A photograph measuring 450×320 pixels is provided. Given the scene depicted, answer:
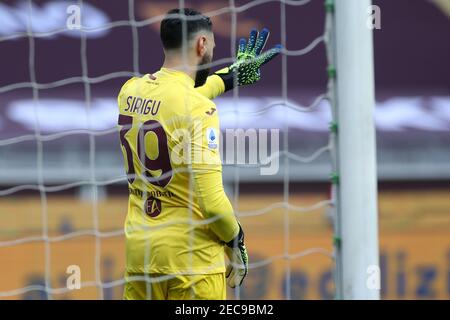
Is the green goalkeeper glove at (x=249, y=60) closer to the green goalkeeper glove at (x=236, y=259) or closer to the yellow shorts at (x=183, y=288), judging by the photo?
the green goalkeeper glove at (x=236, y=259)

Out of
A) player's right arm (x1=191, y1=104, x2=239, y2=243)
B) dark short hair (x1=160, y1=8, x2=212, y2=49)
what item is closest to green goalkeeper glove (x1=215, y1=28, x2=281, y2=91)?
dark short hair (x1=160, y1=8, x2=212, y2=49)

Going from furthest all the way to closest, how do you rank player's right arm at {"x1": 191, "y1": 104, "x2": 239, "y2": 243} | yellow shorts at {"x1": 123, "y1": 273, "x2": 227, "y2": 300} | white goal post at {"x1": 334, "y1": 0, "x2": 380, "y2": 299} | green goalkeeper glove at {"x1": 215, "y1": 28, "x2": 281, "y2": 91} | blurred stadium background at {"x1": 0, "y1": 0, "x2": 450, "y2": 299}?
blurred stadium background at {"x1": 0, "y1": 0, "x2": 450, "y2": 299} < green goalkeeper glove at {"x1": 215, "y1": 28, "x2": 281, "y2": 91} < yellow shorts at {"x1": 123, "y1": 273, "x2": 227, "y2": 300} < player's right arm at {"x1": 191, "y1": 104, "x2": 239, "y2": 243} < white goal post at {"x1": 334, "y1": 0, "x2": 380, "y2": 299}

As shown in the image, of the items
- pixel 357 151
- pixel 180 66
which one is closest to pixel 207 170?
pixel 180 66

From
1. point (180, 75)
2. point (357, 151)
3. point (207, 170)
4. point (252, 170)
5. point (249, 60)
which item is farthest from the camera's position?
point (252, 170)

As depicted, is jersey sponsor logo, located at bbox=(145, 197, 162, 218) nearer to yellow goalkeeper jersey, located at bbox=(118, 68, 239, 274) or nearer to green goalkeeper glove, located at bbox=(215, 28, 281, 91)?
yellow goalkeeper jersey, located at bbox=(118, 68, 239, 274)

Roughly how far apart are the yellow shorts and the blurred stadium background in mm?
2040

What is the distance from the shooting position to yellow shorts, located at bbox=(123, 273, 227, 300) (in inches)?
108

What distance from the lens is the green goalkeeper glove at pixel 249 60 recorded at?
2.85 m

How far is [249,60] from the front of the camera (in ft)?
9.50

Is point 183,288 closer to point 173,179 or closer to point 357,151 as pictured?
point 173,179

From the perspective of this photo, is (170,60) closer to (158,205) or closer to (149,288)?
(158,205)

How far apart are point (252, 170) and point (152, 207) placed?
261 centimetres

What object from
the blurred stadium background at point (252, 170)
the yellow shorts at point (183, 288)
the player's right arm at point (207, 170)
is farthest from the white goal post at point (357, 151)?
the blurred stadium background at point (252, 170)

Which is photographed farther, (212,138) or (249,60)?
(249,60)
